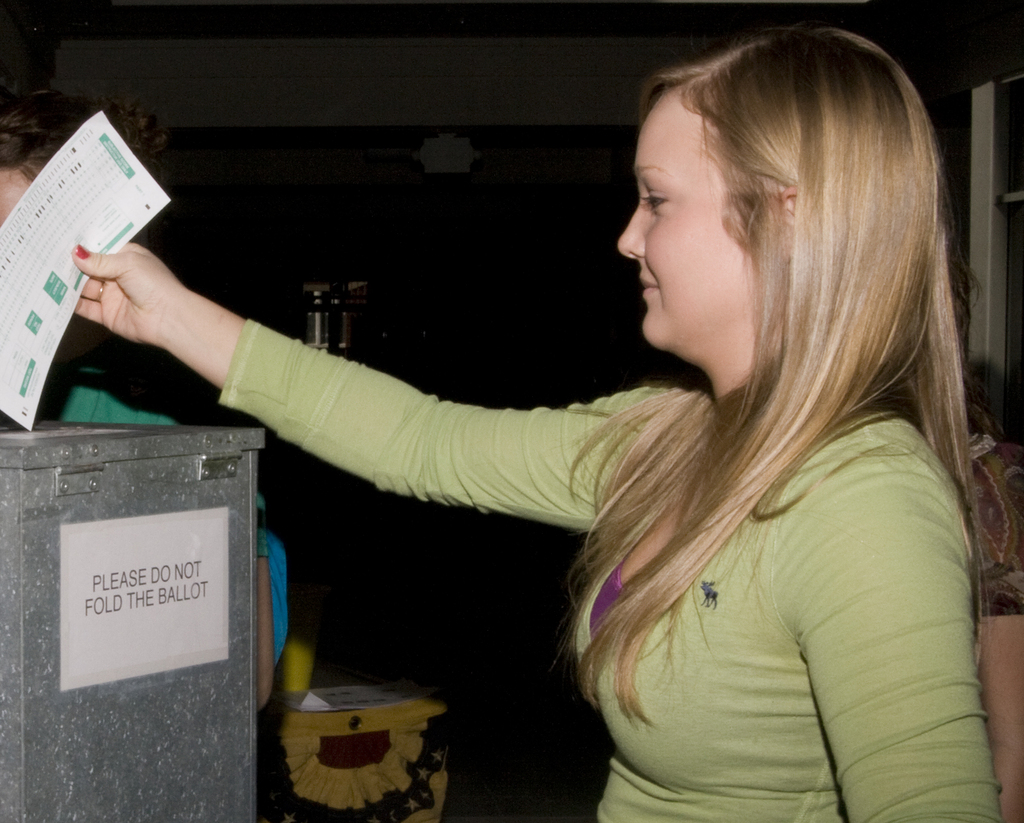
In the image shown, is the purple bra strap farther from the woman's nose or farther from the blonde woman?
the woman's nose

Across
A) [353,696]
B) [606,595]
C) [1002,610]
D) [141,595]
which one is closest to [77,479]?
[141,595]

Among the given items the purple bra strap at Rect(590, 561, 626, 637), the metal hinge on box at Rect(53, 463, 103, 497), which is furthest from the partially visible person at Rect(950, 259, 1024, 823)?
the metal hinge on box at Rect(53, 463, 103, 497)

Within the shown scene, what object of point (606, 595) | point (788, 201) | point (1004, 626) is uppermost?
point (788, 201)

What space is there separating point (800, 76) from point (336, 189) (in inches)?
393

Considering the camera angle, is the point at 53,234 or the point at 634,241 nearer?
the point at 53,234

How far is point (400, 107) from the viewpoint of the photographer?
23.2ft

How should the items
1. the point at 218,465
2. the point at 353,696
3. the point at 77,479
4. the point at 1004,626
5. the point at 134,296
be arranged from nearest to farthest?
1. the point at 77,479
2. the point at 218,465
3. the point at 134,296
4. the point at 1004,626
5. the point at 353,696

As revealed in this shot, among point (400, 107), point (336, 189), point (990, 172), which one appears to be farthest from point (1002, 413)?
point (336, 189)

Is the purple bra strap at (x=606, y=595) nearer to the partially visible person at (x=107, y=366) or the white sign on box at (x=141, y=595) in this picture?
the white sign on box at (x=141, y=595)

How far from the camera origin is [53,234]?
0.87m

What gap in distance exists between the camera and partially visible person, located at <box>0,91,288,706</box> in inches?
54.8

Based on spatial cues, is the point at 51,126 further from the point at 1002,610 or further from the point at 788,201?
the point at 1002,610

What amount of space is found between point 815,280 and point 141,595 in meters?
0.60

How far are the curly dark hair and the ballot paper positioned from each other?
1.78 feet
